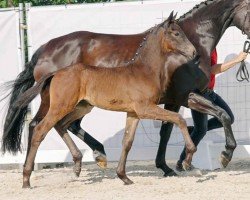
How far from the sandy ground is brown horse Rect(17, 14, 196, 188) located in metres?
0.28

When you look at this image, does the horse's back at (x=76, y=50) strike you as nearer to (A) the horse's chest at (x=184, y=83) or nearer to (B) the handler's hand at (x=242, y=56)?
(A) the horse's chest at (x=184, y=83)

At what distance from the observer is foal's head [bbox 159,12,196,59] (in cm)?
689

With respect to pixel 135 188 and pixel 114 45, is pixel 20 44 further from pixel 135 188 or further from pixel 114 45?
pixel 135 188

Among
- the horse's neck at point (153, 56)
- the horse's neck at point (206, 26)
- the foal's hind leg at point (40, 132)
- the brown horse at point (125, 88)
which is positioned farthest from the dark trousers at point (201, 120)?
the foal's hind leg at point (40, 132)

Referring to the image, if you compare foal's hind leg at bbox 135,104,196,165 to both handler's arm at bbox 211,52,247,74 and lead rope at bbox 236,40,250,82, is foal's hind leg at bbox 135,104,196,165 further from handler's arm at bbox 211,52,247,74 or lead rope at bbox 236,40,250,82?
lead rope at bbox 236,40,250,82

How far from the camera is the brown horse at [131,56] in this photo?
301 inches

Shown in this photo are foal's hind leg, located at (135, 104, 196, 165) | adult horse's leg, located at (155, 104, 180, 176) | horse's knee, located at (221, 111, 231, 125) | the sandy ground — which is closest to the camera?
the sandy ground

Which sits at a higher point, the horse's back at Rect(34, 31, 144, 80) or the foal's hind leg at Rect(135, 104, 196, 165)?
the horse's back at Rect(34, 31, 144, 80)

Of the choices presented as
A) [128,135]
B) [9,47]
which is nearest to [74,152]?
[128,135]

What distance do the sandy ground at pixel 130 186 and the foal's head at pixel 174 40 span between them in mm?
1362

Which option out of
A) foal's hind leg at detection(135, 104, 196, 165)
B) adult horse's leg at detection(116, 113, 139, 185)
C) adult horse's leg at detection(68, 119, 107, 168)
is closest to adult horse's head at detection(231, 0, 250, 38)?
foal's hind leg at detection(135, 104, 196, 165)

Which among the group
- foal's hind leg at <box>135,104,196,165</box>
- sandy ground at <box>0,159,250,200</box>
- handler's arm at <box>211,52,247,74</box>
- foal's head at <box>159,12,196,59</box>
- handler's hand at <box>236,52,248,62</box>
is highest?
foal's head at <box>159,12,196,59</box>

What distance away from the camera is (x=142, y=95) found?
6.92 metres

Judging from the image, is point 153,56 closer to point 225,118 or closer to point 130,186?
point 225,118
